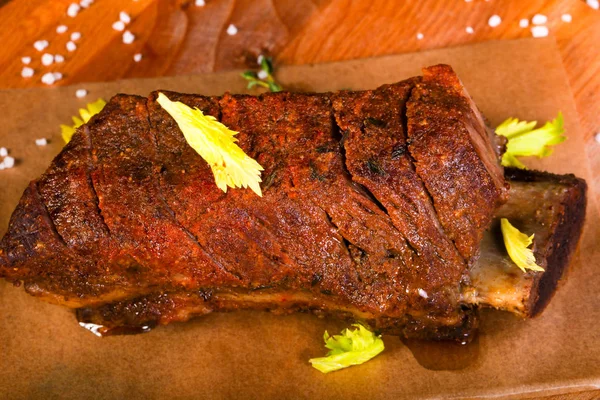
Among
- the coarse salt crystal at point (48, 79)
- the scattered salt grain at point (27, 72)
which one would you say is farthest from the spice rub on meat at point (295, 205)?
the scattered salt grain at point (27, 72)

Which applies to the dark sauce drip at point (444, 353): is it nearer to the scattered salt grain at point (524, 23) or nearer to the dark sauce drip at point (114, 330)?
the dark sauce drip at point (114, 330)

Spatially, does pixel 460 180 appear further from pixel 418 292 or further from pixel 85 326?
pixel 85 326

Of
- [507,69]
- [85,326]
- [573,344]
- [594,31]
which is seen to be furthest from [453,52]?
[85,326]

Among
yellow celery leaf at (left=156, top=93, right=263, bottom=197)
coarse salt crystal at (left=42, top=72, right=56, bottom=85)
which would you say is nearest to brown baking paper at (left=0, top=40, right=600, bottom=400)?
coarse salt crystal at (left=42, top=72, right=56, bottom=85)

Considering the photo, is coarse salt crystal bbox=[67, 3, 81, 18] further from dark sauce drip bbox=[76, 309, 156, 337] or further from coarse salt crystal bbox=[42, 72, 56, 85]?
dark sauce drip bbox=[76, 309, 156, 337]

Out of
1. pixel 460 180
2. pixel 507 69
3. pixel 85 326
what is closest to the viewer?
pixel 460 180

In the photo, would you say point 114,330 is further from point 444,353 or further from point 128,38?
point 128,38
